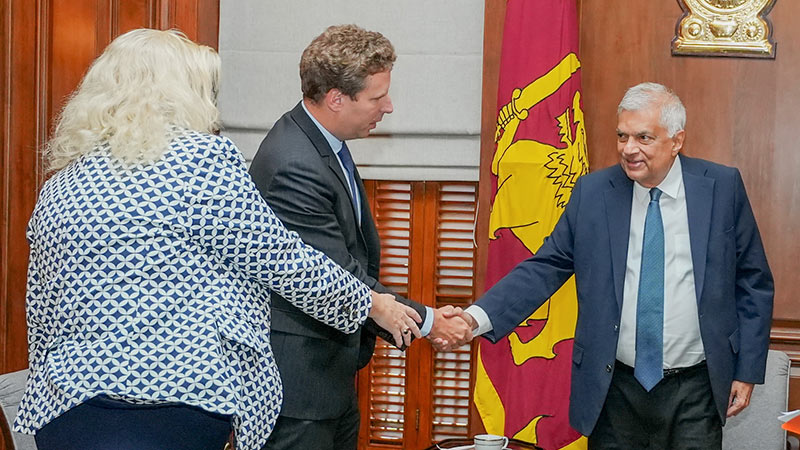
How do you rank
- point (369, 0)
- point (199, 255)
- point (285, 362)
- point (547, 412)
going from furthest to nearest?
point (369, 0), point (547, 412), point (285, 362), point (199, 255)

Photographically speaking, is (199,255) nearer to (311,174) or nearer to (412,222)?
(311,174)

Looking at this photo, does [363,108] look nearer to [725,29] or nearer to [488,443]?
[488,443]

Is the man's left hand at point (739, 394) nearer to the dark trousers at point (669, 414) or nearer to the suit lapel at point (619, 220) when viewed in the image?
the dark trousers at point (669, 414)

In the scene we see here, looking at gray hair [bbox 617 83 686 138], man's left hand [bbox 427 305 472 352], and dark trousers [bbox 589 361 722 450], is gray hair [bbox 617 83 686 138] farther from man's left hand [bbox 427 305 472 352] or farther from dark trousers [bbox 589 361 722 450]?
man's left hand [bbox 427 305 472 352]

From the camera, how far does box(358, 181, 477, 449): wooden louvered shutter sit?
4336 millimetres

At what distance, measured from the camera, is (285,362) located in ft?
7.96

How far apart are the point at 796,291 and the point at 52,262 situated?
3008 mm

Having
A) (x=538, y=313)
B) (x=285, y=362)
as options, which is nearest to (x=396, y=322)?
(x=285, y=362)

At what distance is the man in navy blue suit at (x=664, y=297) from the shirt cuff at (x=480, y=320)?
1.06 feet

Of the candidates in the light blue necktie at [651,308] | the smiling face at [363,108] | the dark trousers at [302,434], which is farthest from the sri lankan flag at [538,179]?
the dark trousers at [302,434]

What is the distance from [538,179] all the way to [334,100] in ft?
4.20

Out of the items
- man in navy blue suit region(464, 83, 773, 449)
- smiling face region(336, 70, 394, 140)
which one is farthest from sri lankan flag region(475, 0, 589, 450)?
smiling face region(336, 70, 394, 140)

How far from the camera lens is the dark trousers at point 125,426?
185cm

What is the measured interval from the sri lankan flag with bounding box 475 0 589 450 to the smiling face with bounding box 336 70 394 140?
1.13m
